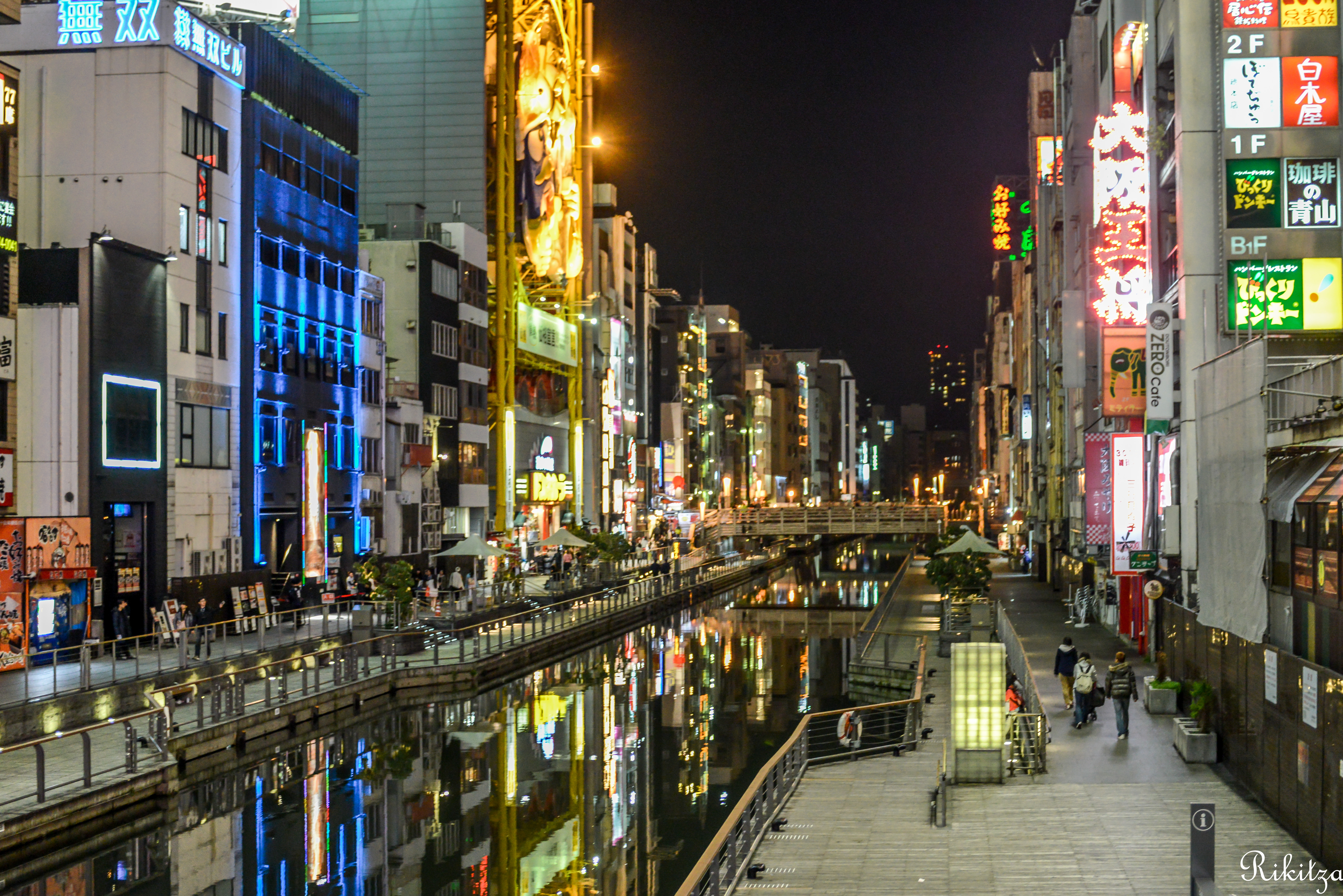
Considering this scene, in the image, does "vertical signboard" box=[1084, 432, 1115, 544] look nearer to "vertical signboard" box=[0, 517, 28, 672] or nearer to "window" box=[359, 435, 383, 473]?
"window" box=[359, 435, 383, 473]

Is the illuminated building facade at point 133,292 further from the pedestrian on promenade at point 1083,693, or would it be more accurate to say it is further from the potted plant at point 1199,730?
the potted plant at point 1199,730

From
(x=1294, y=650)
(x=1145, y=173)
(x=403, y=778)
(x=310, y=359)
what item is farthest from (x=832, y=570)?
(x=1294, y=650)

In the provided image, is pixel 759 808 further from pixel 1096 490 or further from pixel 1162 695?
pixel 1096 490

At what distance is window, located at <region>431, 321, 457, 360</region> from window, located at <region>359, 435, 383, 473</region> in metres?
10.2

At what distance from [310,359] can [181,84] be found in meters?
11.9

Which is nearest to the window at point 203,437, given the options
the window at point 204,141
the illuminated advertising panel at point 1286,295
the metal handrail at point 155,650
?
the metal handrail at point 155,650

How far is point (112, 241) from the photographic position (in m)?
39.7

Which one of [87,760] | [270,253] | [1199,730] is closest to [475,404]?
[270,253]

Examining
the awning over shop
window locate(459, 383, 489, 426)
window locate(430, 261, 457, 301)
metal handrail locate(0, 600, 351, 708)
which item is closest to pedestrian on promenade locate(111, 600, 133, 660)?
metal handrail locate(0, 600, 351, 708)

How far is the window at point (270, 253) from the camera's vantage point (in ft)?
162

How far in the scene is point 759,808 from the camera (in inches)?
773

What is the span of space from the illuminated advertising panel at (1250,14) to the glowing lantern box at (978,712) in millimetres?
16171

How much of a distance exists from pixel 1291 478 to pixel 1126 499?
64.1 ft

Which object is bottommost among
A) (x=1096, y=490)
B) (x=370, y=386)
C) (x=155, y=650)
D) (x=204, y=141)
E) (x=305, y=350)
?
(x=155, y=650)
